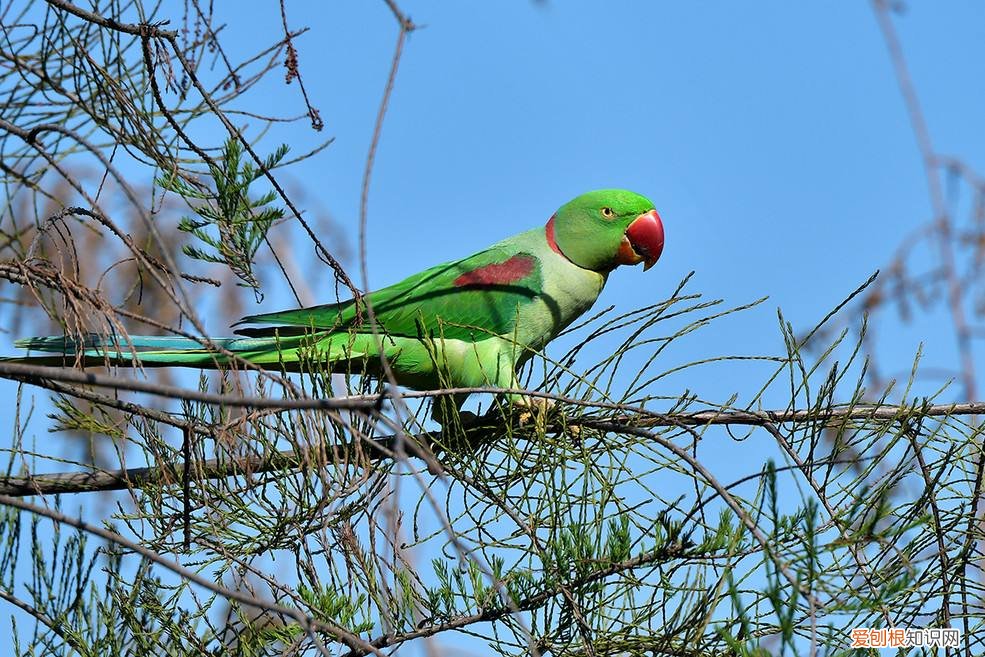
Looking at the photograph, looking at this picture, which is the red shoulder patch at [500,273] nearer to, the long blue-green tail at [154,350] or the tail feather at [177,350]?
the tail feather at [177,350]

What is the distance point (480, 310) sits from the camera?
134 inches

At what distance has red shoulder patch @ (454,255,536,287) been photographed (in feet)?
11.3

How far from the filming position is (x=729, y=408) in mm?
2420

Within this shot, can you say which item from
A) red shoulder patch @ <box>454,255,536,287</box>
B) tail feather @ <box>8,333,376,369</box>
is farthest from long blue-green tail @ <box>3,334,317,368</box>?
red shoulder patch @ <box>454,255,536,287</box>

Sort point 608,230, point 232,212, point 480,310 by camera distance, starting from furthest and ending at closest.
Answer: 1. point 608,230
2. point 480,310
3. point 232,212

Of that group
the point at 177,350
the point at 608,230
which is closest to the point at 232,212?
the point at 177,350

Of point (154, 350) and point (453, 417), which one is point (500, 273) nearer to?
point (453, 417)

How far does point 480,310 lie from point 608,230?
585 mm

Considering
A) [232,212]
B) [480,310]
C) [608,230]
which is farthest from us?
[608,230]

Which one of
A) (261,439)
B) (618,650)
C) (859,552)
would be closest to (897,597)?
(859,552)

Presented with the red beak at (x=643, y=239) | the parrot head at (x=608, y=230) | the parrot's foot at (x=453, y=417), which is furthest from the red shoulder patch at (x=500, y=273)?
the parrot's foot at (x=453, y=417)

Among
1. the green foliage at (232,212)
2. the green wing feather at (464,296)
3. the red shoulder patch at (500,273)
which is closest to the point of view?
the green foliage at (232,212)

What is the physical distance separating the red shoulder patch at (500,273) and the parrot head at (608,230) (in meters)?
0.18

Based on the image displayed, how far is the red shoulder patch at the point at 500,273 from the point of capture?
3436 millimetres
